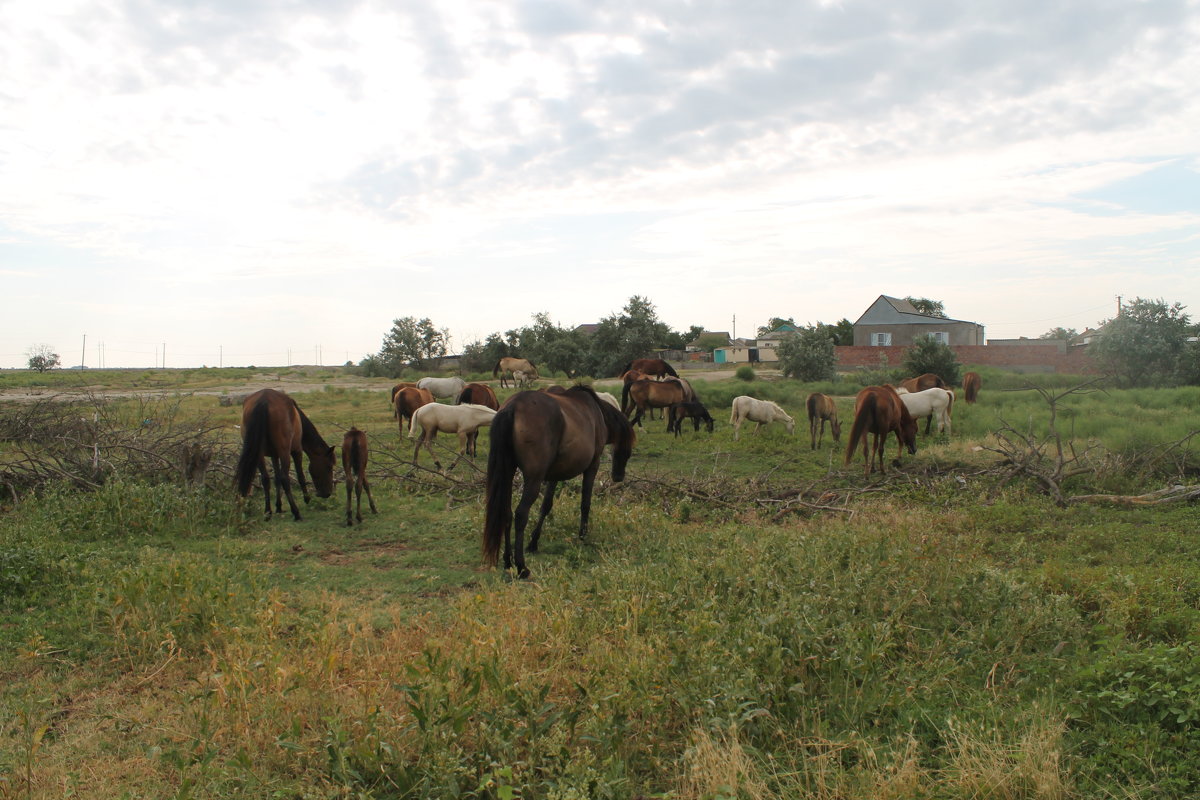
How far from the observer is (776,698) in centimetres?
381

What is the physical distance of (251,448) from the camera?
28.5 feet

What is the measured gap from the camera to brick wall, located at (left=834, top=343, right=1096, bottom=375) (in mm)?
36912

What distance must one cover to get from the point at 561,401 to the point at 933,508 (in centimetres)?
516

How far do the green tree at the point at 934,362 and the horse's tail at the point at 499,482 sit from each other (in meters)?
27.4

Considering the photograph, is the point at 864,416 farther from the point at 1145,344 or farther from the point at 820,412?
the point at 1145,344

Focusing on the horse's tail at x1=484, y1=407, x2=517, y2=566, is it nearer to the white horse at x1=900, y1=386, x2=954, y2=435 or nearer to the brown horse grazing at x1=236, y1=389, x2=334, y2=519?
the brown horse grazing at x1=236, y1=389, x2=334, y2=519

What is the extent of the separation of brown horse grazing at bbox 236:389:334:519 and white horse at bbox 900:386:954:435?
12002mm

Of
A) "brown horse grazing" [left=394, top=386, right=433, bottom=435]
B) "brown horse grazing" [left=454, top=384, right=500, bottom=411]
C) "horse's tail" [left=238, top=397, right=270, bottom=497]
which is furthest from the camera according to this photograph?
"brown horse grazing" [left=454, top=384, right=500, bottom=411]

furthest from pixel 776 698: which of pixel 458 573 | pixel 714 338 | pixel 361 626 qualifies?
pixel 714 338

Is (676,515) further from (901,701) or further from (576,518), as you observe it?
(901,701)

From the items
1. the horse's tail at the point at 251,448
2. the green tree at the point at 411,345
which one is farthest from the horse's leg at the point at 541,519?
the green tree at the point at 411,345

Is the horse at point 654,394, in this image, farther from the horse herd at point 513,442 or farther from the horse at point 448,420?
the horse at point 448,420

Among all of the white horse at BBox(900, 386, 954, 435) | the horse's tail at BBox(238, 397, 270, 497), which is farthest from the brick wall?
the horse's tail at BBox(238, 397, 270, 497)

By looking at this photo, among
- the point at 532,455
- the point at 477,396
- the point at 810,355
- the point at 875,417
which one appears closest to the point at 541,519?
the point at 532,455
